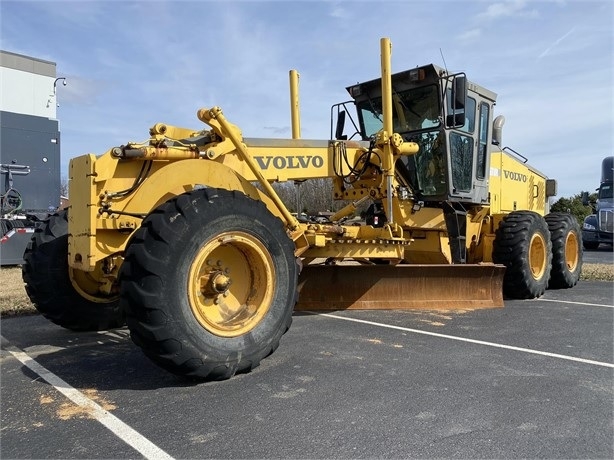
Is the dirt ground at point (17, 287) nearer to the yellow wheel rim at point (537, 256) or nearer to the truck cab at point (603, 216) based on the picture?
the yellow wheel rim at point (537, 256)

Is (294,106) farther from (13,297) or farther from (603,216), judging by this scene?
(603,216)

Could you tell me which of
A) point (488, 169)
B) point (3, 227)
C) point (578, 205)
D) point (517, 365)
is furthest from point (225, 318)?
point (578, 205)

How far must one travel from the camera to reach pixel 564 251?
9109 millimetres

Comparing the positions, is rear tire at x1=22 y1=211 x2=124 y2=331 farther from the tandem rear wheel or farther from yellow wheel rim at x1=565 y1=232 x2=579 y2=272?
yellow wheel rim at x1=565 y1=232 x2=579 y2=272

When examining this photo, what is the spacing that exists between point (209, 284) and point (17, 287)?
269 inches

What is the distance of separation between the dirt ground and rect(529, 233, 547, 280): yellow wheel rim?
308 centimetres

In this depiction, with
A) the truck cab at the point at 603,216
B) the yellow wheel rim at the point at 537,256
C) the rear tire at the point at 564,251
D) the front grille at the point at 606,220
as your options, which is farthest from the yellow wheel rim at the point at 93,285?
the front grille at the point at 606,220

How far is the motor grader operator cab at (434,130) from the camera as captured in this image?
23.7 ft

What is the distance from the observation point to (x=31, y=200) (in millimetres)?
13805

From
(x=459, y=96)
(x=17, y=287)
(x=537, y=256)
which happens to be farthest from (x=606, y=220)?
(x=17, y=287)

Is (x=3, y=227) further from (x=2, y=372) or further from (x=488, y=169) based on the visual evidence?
(x=488, y=169)

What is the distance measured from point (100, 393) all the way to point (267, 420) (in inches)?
51.6

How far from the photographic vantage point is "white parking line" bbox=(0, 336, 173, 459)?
9.53 ft

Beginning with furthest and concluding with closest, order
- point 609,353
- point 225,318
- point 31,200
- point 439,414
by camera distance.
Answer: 1. point 31,200
2. point 609,353
3. point 225,318
4. point 439,414
